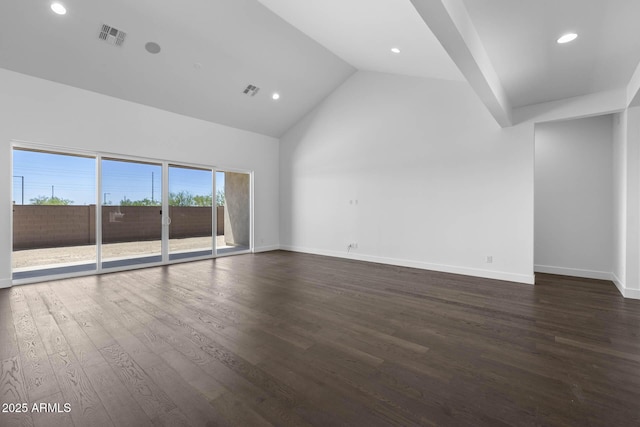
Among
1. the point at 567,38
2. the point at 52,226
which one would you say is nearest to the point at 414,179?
the point at 567,38

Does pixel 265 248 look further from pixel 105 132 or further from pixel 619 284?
pixel 619 284

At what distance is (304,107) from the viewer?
23.0 ft

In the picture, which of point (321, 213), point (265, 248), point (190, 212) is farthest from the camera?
point (265, 248)

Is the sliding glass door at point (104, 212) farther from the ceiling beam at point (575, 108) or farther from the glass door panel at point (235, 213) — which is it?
the ceiling beam at point (575, 108)

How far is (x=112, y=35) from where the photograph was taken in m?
4.05

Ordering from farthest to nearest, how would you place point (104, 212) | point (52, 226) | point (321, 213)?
point (321, 213) < point (104, 212) < point (52, 226)

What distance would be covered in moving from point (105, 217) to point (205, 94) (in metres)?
2.98

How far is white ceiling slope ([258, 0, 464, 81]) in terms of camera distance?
344 centimetres

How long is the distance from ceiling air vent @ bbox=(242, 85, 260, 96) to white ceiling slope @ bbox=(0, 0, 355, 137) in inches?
4.2

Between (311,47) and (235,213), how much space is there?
169 inches

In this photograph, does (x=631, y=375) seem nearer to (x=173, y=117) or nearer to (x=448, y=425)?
(x=448, y=425)

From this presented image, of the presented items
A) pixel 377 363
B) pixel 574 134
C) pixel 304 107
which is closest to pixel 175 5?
pixel 304 107

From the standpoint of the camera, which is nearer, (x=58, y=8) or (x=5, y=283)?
(x=58, y=8)

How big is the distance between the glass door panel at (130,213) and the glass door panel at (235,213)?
146 centimetres
